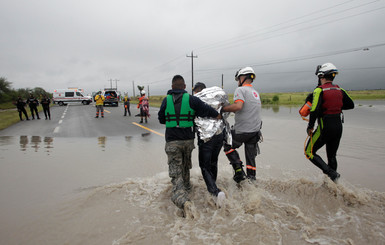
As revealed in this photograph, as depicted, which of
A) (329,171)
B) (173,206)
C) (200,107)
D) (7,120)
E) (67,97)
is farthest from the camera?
(67,97)

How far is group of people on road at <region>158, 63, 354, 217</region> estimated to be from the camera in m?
3.25

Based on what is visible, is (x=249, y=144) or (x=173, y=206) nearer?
(x=173, y=206)

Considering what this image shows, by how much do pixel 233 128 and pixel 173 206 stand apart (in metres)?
1.60

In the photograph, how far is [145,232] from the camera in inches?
109

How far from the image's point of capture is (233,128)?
4000 mm

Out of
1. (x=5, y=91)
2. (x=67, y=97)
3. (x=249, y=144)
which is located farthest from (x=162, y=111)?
(x=5, y=91)

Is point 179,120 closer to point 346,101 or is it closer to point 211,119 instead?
point 211,119

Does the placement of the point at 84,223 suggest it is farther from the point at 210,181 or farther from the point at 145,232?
the point at 210,181

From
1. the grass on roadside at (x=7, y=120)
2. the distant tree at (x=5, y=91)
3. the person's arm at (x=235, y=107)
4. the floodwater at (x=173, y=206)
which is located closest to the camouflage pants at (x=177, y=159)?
the floodwater at (x=173, y=206)

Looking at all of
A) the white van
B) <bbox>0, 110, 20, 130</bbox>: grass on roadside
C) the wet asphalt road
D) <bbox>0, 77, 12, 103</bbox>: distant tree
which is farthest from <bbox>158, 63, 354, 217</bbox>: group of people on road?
<bbox>0, 77, 12, 103</bbox>: distant tree

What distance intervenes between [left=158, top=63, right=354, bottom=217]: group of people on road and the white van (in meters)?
40.4

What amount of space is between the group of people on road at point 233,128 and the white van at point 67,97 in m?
40.4

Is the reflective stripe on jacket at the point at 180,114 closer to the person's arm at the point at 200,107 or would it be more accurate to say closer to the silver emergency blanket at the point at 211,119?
the person's arm at the point at 200,107

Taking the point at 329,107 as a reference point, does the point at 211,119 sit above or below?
below
